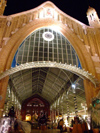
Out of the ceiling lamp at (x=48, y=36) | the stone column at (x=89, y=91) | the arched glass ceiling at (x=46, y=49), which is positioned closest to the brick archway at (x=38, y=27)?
the stone column at (x=89, y=91)

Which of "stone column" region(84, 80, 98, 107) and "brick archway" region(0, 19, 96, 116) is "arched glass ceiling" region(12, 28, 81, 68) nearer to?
"brick archway" region(0, 19, 96, 116)

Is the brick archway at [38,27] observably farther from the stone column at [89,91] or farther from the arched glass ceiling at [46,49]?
the arched glass ceiling at [46,49]

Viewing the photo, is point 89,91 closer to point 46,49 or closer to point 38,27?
point 46,49

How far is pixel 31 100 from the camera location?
136ft

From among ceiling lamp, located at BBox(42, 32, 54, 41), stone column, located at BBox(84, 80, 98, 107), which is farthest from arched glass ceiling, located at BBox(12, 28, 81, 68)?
stone column, located at BBox(84, 80, 98, 107)

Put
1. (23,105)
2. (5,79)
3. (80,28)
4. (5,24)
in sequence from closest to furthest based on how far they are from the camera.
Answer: (5,79)
(5,24)
(80,28)
(23,105)

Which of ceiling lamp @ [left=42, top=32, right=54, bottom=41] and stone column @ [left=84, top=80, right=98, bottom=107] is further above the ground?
ceiling lamp @ [left=42, top=32, right=54, bottom=41]

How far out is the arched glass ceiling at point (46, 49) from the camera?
17.0m

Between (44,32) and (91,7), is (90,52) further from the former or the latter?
(91,7)

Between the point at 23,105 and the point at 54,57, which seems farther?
the point at 23,105

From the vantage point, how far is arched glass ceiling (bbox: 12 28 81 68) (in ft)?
55.9

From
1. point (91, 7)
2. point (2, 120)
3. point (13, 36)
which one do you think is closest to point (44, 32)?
point (13, 36)

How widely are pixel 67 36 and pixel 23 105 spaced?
108ft

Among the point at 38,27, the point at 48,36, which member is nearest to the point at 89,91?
the point at 48,36
